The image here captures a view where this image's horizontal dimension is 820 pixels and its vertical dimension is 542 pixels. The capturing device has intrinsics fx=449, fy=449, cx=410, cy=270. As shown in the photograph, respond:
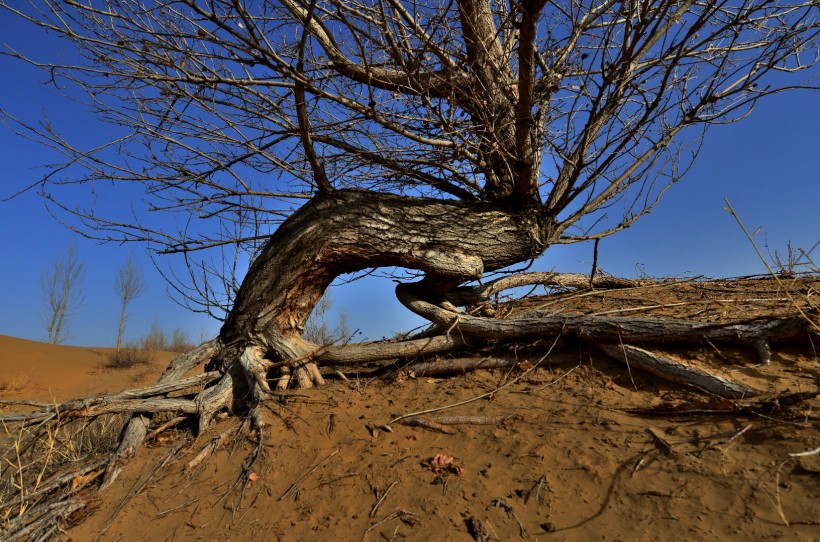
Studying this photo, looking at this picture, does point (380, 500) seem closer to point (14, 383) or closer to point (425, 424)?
point (425, 424)

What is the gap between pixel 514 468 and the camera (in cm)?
230

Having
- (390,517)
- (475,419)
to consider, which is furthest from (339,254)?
(390,517)

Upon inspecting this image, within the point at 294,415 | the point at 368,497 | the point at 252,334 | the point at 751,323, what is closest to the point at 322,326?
the point at 252,334

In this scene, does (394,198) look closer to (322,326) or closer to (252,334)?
(252,334)

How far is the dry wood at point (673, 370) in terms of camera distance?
8.13 feet

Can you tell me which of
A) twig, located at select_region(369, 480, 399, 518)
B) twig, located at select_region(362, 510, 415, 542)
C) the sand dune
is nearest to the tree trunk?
twig, located at select_region(369, 480, 399, 518)

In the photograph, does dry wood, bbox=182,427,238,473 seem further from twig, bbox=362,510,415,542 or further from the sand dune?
the sand dune

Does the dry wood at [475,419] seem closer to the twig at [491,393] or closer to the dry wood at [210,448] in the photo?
the twig at [491,393]

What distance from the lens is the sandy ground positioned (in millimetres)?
1879

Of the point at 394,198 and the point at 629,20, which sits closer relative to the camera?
the point at 629,20

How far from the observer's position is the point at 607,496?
2008mm

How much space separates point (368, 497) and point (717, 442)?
1735 mm

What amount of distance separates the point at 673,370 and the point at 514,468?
1.24 metres

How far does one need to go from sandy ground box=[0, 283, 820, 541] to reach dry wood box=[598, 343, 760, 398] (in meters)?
0.07
